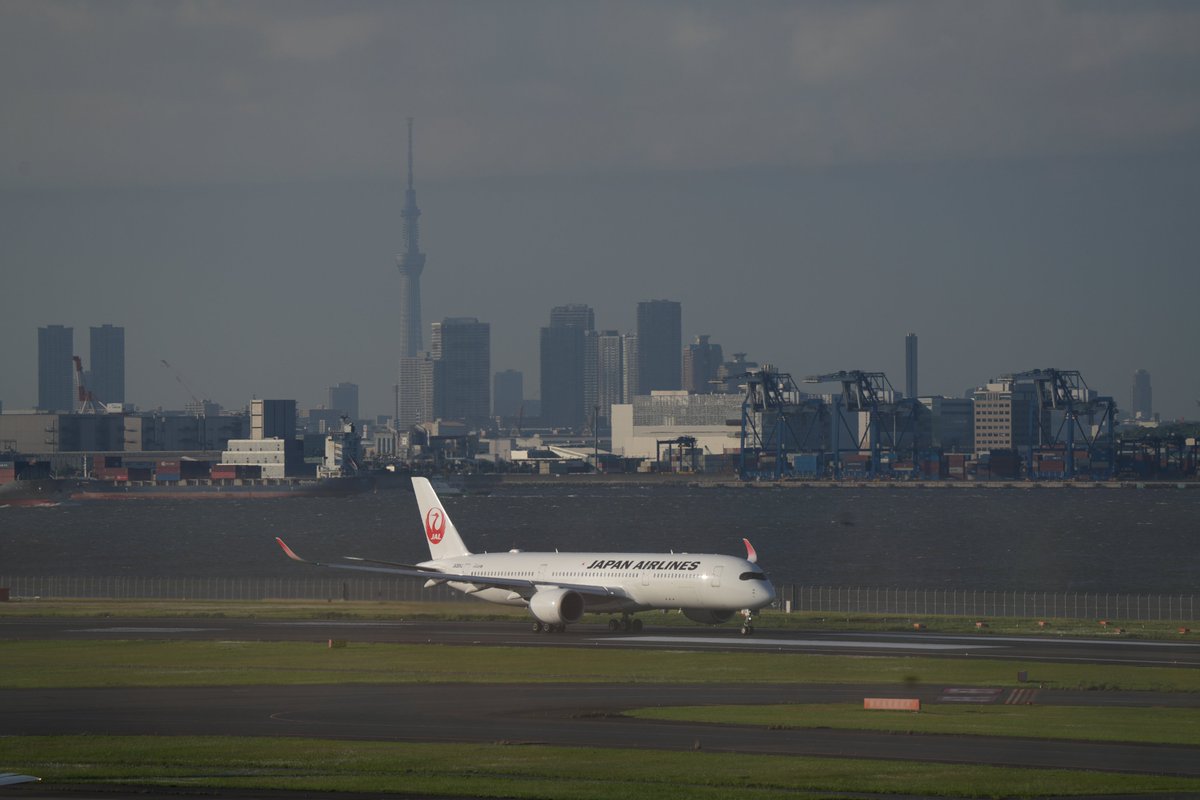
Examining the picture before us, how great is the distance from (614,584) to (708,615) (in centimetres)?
425

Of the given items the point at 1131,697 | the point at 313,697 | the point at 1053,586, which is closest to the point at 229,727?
the point at 313,697

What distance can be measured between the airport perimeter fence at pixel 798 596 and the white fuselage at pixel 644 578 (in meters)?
13.7

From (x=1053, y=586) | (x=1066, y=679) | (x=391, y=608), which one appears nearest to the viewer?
(x=1066, y=679)

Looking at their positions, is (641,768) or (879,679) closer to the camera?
(641,768)

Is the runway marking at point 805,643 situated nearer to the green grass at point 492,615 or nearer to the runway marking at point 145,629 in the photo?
the green grass at point 492,615

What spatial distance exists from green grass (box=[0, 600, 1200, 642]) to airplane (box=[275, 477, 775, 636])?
3.18m

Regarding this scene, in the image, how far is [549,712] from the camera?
41.8 metres

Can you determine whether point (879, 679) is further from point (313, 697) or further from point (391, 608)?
point (391, 608)

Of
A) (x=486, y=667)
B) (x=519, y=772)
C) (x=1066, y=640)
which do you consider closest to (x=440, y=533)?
(x=486, y=667)

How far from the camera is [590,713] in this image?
4156 centimetres

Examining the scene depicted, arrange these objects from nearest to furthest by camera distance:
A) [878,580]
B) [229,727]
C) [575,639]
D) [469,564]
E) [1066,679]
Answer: [229,727], [1066,679], [575,639], [469,564], [878,580]

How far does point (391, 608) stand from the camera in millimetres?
84000

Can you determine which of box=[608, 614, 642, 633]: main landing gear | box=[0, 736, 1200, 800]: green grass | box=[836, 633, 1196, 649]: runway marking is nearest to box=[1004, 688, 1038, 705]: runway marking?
box=[0, 736, 1200, 800]: green grass

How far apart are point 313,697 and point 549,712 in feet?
24.8
